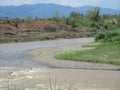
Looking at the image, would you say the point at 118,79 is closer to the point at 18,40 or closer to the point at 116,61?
the point at 116,61

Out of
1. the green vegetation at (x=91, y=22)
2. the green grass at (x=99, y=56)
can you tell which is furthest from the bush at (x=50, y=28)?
the green grass at (x=99, y=56)

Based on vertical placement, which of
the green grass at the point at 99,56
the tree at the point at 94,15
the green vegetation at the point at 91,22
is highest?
the green grass at the point at 99,56

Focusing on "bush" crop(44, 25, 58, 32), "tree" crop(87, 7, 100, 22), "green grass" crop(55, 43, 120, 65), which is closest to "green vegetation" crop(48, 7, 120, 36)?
"tree" crop(87, 7, 100, 22)

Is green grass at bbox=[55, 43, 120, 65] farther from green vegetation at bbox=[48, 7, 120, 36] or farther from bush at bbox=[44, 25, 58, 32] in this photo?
green vegetation at bbox=[48, 7, 120, 36]

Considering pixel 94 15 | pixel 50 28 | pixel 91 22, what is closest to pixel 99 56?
pixel 50 28

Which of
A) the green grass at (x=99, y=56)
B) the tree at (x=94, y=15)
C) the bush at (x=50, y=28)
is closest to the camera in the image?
the green grass at (x=99, y=56)

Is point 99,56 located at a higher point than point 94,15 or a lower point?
higher

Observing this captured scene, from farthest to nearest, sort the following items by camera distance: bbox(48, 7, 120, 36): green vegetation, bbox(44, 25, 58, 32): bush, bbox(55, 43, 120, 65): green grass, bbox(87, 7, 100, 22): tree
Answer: bbox(87, 7, 100, 22): tree < bbox(48, 7, 120, 36): green vegetation < bbox(44, 25, 58, 32): bush < bbox(55, 43, 120, 65): green grass

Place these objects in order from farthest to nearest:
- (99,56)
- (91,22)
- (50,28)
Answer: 1. (91,22)
2. (50,28)
3. (99,56)

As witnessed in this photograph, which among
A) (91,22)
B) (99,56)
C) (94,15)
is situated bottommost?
(91,22)

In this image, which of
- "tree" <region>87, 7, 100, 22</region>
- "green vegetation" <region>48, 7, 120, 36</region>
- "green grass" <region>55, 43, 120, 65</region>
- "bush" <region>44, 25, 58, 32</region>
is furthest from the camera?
"tree" <region>87, 7, 100, 22</region>

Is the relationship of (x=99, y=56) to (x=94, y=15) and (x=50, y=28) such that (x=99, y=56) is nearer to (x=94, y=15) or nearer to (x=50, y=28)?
(x=50, y=28)

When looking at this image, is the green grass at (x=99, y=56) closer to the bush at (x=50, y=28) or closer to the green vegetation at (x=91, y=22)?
the bush at (x=50, y=28)

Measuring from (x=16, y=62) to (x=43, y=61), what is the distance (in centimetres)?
165
